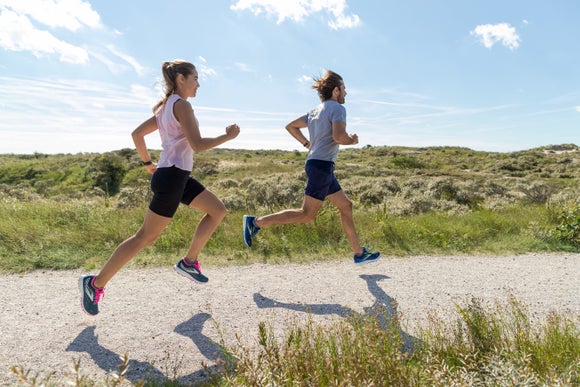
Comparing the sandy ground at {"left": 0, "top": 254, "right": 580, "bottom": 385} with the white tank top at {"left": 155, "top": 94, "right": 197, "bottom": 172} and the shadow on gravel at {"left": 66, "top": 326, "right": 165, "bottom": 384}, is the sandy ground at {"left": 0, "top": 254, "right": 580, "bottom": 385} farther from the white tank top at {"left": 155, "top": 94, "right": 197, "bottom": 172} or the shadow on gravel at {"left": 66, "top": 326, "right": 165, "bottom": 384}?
the white tank top at {"left": 155, "top": 94, "right": 197, "bottom": 172}

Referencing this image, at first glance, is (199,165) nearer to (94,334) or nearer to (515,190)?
(515,190)

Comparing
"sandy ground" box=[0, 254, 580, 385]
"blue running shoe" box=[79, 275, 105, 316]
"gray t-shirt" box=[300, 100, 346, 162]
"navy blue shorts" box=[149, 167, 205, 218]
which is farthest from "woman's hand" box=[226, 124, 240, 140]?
"blue running shoe" box=[79, 275, 105, 316]

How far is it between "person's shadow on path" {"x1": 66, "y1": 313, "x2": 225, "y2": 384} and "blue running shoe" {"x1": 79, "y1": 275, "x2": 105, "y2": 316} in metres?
0.16

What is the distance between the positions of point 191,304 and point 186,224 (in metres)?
2.70

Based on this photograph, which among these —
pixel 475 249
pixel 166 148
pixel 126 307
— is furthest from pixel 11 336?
pixel 475 249

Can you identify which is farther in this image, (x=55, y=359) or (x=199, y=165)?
(x=199, y=165)

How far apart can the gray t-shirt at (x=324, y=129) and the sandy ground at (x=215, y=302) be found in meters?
1.42

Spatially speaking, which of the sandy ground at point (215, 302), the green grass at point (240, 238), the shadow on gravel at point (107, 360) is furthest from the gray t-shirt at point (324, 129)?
the shadow on gravel at point (107, 360)

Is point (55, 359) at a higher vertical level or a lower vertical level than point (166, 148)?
lower

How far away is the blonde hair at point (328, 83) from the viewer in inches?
172

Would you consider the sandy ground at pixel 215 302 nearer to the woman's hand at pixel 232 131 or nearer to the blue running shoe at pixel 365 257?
the blue running shoe at pixel 365 257

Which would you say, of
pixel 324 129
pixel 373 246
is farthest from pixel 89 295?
pixel 373 246

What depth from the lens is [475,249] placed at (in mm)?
5676

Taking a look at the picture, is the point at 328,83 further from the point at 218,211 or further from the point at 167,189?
the point at 167,189
